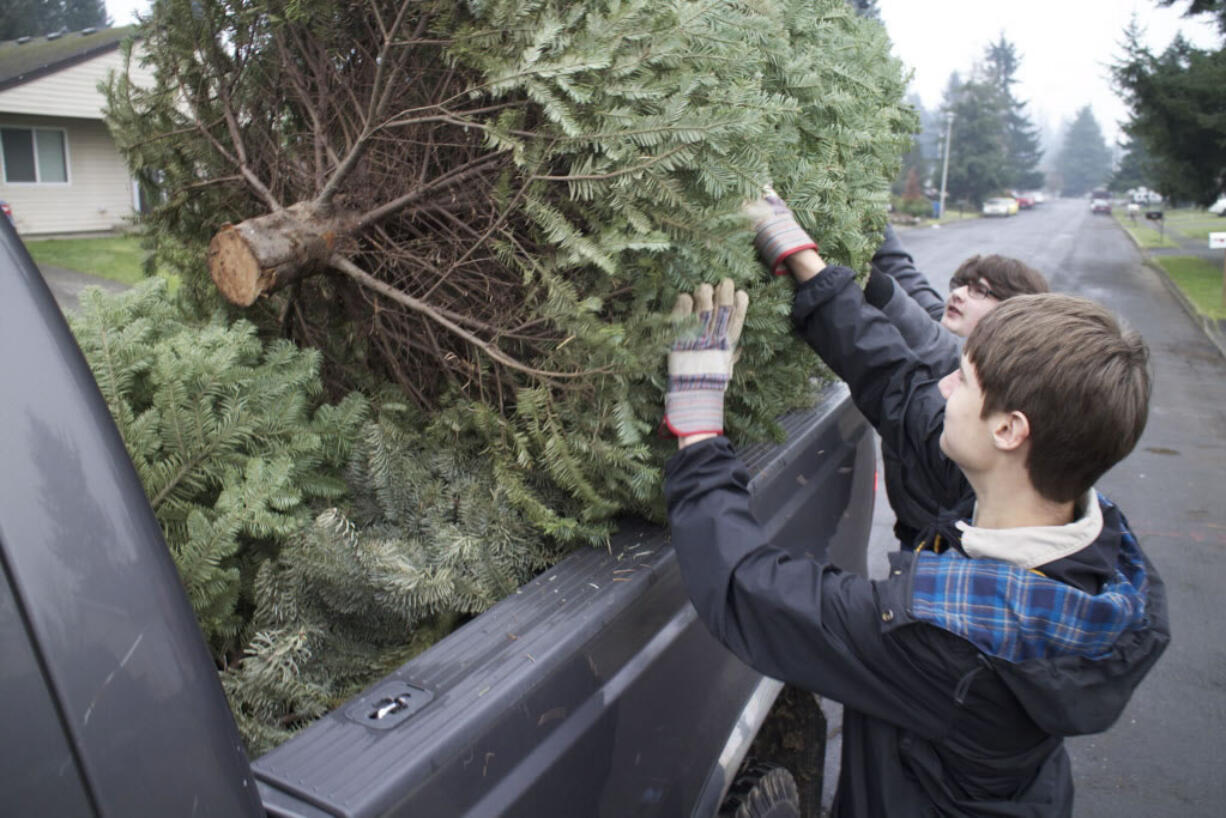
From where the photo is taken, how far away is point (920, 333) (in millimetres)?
2732

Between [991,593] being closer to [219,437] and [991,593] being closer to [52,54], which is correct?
[219,437]

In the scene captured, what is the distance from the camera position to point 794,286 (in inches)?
84.8

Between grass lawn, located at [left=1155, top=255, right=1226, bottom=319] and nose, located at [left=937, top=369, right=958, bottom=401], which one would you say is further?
grass lawn, located at [left=1155, top=255, right=1226, bottom=319]

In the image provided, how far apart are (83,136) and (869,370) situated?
68.5 ft

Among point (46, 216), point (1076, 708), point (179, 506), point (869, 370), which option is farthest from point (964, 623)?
point (46, 216)

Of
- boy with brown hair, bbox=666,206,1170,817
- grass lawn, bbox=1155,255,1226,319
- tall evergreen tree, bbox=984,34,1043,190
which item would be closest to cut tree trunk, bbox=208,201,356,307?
boy with brown hair, bbox=666,206,1170,817

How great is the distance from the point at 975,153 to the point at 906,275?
2375 inches

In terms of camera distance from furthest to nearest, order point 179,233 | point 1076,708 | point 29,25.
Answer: point 29,25 < point 179,233 < point 1076,708

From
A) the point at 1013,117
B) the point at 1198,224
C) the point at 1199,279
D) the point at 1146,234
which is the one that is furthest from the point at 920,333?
the point at 1013,117

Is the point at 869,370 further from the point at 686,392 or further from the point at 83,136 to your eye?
the point at 83,136

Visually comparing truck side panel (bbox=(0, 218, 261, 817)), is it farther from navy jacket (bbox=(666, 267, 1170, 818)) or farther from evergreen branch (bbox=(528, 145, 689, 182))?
evergreen branch (bbox=(528, 145, 689, 182))

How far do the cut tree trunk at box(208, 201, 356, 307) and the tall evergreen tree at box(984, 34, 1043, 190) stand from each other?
80670 millimetres

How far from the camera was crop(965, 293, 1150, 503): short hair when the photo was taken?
1463mm

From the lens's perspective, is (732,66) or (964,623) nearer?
(964,623)
